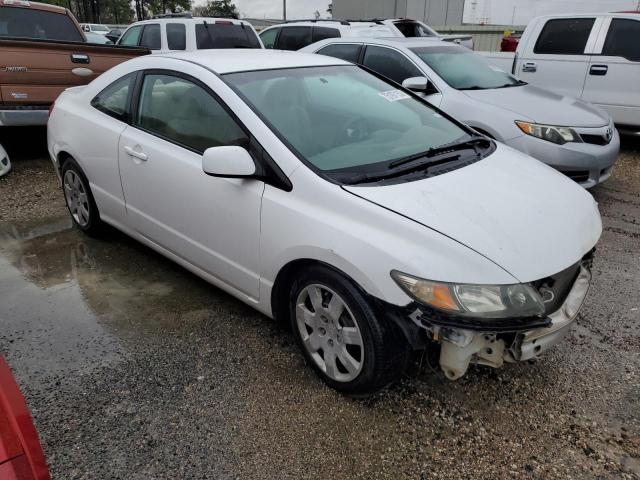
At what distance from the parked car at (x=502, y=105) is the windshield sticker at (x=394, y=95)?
6.30 ft

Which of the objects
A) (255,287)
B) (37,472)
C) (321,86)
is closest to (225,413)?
(255,287)

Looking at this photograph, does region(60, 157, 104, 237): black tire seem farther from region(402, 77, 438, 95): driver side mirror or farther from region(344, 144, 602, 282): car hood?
region(402, 77, 438, 95): driver side mirror

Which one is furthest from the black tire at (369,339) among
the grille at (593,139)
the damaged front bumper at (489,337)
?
the grille at (593,139)

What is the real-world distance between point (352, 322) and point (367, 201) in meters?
0.58

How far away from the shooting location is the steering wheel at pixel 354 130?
2900mm

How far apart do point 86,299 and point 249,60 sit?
1.92 metres

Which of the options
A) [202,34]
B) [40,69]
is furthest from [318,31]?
[40,69]

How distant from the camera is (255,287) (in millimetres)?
2836

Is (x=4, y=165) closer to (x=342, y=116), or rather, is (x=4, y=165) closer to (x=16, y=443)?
(x=342, y=116)

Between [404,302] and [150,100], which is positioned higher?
[150,100]

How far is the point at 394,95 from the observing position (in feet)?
11.5

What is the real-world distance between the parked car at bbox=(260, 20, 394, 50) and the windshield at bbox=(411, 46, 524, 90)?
12.4 feet

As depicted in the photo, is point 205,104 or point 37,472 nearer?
point 37,472

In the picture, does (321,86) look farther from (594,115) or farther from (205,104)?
(594,115)
